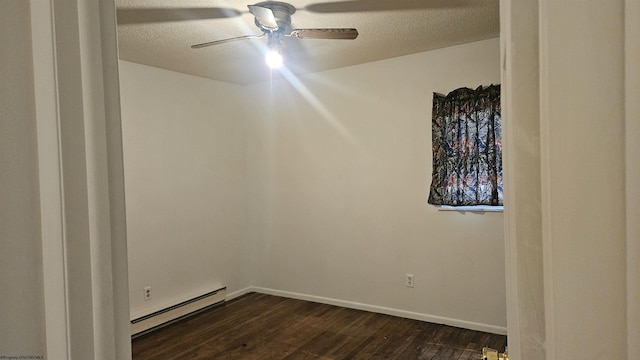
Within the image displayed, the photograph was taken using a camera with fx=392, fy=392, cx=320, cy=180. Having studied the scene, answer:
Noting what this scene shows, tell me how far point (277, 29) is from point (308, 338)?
2563 millimetres

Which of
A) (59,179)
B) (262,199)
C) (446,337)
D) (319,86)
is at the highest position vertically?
(319,86)

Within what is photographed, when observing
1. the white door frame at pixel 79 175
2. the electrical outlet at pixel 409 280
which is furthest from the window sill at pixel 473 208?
the white door frame at pixel 79 175

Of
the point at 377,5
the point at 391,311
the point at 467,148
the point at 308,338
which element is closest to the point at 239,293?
the point at 308,338

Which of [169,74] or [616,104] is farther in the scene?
[169,74]

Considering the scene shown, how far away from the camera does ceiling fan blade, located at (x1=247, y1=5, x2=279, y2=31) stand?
2318 millimetres

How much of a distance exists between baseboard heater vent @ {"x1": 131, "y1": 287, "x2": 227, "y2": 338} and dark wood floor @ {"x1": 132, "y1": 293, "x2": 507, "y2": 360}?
6 cm

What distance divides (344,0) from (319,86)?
72.1 inches

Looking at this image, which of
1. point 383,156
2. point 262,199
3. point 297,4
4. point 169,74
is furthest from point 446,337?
point 169,74

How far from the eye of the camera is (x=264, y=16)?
7.80 feet

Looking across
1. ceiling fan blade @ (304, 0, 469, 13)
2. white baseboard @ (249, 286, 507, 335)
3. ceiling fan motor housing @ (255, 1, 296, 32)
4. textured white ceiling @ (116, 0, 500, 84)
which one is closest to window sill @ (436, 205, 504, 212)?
white baseboard @ (249, 286, 507, 335)

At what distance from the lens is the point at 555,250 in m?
0.38

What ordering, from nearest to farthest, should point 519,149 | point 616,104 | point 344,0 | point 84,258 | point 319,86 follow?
1. point 616,104
2. point 519,149
3. point 84,258
4. point 344,0
5. point 319,86

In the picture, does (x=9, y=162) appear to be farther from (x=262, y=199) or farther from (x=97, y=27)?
(x=262, y=199)

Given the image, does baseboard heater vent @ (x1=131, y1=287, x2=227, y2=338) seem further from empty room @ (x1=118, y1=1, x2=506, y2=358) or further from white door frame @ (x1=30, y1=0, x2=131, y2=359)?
white door frame @ (x1=30, y1=0, x2=131, y2=359)
